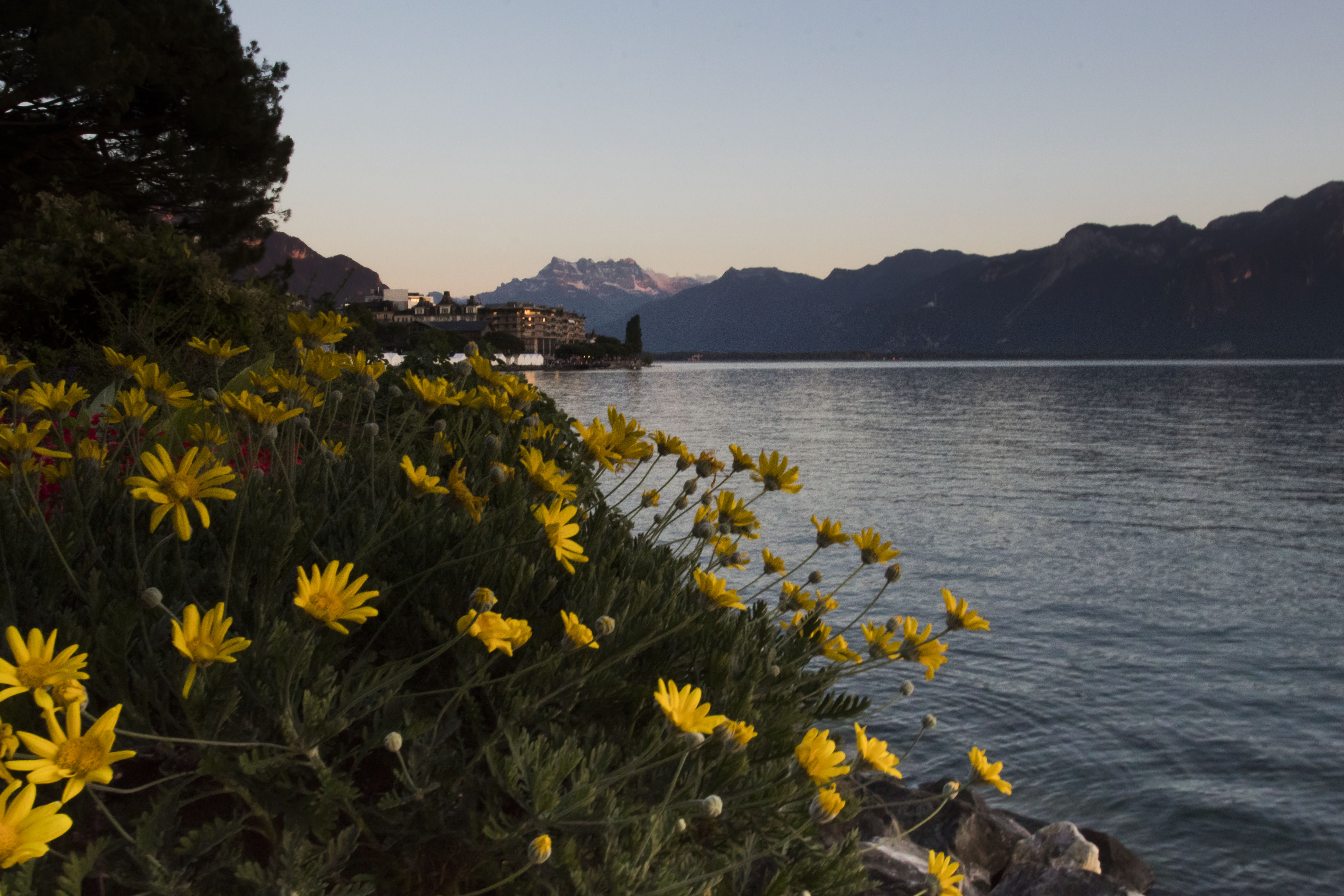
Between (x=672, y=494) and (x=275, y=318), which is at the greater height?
(x=275, y=318)

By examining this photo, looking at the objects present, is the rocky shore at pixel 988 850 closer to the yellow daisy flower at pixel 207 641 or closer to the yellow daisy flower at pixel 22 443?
the yellow daisy flower at pixel 207 641

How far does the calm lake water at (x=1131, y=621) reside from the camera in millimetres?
5922

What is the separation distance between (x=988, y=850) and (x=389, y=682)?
4.11m

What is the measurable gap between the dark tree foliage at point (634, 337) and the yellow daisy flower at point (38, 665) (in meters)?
146

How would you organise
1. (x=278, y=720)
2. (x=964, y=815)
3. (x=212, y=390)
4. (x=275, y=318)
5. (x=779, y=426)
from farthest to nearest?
1. (x=779, y=426)
2. (x=275, y=318)
3. (x=964, y=815)
4. (x=212, y=390)
5. (x=278, y=720)

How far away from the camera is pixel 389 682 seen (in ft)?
5.85

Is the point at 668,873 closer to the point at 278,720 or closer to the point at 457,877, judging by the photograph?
the point at 457,877

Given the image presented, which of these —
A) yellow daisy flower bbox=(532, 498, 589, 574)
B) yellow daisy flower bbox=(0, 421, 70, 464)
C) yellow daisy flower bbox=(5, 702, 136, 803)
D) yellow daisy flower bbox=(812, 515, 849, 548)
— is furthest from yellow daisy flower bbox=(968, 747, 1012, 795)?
yellow daisy flower bbox=(0, 421, 70, 464)

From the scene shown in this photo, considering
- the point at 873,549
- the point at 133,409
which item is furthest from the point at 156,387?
the point at 873,549

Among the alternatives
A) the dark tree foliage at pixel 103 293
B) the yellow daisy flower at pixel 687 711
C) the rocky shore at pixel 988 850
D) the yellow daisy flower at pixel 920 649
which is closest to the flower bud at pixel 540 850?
the yellow daisy flower at pixel 687 711

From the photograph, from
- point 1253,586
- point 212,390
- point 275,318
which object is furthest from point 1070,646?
point 275,318

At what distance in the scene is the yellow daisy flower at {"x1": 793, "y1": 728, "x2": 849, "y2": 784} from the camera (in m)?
1.99

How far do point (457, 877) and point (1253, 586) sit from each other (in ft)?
42.6

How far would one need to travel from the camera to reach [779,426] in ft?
122
